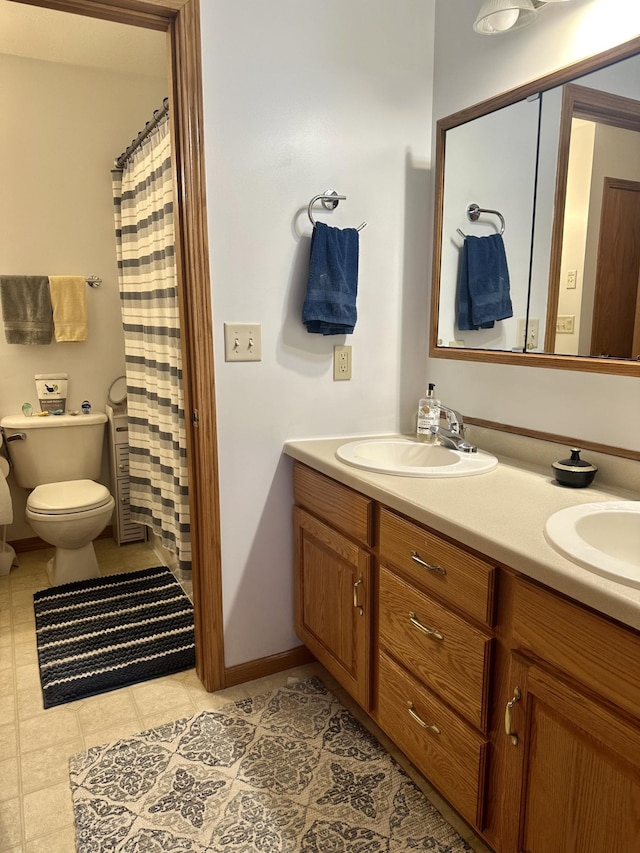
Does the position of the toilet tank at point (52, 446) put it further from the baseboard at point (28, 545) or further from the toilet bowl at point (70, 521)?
the baseboard at point (28, 545)

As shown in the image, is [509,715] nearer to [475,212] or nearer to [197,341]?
[197,341]

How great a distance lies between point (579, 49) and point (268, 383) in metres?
1.23

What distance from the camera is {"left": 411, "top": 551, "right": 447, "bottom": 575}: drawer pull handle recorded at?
1.33 meters

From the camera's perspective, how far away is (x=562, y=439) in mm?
1646

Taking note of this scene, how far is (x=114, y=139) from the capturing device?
3125 millimetres

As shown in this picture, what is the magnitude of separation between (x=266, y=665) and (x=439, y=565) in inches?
41.3

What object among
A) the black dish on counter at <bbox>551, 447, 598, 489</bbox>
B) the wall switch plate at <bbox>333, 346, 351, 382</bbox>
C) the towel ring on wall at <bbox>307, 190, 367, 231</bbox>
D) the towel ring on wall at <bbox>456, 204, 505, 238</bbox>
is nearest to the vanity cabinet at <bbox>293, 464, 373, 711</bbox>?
the wall switch plate at <bbox>333, 346, 351, 382</bbox>

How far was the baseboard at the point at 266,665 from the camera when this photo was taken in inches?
81.1

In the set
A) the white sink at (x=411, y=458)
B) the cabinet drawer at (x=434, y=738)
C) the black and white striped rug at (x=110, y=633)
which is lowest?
the black and white striped rug at (x=110, y=633)

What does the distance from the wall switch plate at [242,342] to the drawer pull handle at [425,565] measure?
0.84 meters

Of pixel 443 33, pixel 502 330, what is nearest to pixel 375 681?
pixel 502 330

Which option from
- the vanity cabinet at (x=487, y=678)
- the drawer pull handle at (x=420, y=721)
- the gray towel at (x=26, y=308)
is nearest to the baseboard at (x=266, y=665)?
the vanity cabinet at (x=487, y=678)

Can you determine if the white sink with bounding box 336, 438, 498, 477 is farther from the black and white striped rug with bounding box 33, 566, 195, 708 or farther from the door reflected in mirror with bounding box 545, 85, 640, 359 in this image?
the black and white striped rug with bounding box 33, 566, 195, 708

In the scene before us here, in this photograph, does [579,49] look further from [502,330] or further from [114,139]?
[114,139]
